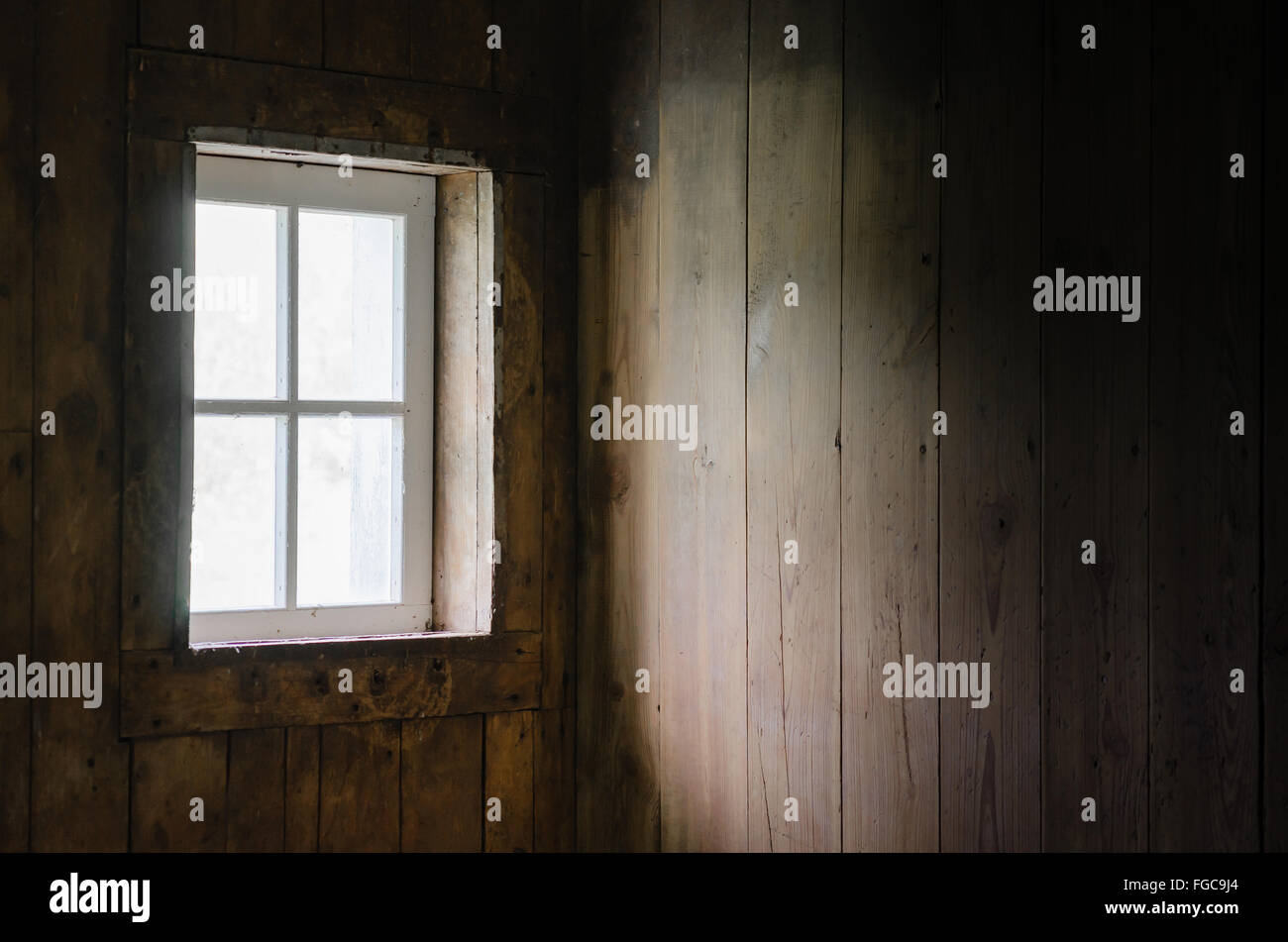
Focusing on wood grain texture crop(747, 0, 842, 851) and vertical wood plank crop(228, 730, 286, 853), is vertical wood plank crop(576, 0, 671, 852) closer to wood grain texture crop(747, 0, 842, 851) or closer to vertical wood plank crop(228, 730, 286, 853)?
wood grain texture crop(747, 0, 842, 851)

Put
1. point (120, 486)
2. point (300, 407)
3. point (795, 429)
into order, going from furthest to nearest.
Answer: point (300, 407), point (120, 486), point (795, 429)

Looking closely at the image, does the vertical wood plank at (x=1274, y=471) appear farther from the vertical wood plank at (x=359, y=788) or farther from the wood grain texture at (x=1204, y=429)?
the vertical wood plank at (x=359, y=788)

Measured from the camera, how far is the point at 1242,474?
1534 millimetres

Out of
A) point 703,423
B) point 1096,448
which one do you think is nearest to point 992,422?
point 1096,448

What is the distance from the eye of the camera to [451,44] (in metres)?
2.35

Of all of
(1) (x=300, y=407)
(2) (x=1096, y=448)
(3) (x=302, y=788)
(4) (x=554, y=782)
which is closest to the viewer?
(2) (x=1096, y=448)

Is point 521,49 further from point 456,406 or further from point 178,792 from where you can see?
point 178,792

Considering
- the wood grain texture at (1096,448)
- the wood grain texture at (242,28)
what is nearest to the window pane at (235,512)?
the wood grain texture at (242,28)

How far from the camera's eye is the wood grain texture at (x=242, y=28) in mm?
2115

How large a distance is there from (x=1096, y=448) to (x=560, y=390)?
3.66ft

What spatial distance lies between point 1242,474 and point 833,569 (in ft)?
2.00

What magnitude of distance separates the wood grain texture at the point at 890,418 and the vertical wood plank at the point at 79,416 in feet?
4.01

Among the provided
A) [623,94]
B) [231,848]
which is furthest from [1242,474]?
[231,848]
